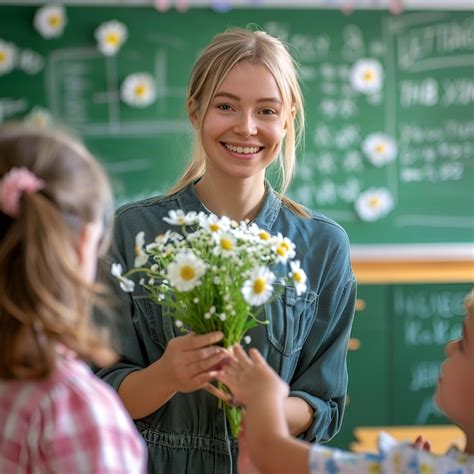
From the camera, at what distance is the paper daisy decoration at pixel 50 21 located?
4.53 metres

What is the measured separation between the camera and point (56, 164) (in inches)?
51.2

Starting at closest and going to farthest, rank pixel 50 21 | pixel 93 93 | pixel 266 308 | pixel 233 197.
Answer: pixel 266 308, pixel 233 197, pixel 50 21, pixel 93 93

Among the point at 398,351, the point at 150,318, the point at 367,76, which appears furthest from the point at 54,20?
the point at 150,318

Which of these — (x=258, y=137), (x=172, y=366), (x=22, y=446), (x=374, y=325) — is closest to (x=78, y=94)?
(x=374, y=325)

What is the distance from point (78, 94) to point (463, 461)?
11.9 feet

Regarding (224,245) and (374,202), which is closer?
(224,245)

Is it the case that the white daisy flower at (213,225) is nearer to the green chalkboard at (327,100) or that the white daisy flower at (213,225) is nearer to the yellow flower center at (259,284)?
the yellow flower center at (259,284)

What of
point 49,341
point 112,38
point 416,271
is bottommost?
point 416,271

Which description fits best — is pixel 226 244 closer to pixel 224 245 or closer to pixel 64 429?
pixel 224 245

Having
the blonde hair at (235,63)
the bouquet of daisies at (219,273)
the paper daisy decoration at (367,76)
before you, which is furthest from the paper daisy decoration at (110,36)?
the bouquet of daisies at (219,273)

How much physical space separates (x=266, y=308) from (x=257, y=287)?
365 mm

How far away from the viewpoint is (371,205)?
482 centimetres

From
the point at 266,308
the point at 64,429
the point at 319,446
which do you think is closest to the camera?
the point at 64,429

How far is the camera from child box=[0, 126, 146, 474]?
1206mm
